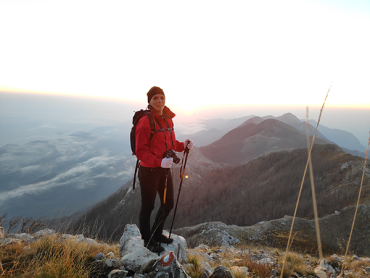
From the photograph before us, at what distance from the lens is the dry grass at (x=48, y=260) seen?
2.26 m

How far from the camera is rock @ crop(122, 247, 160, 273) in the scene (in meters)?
2.84

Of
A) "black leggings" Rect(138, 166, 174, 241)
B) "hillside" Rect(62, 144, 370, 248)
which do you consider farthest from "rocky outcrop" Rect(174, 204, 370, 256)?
"black leggings" Rect(138, 166, 174, 241)

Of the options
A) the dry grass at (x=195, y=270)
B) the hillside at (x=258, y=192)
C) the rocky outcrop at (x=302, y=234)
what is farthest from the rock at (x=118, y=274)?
the hillside at (x=258, y=192)

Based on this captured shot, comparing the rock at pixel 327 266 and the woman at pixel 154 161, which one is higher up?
the woman at pixel 154 161

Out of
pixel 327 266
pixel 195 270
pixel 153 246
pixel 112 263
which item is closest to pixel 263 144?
pixel 327 266

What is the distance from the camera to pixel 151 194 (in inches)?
137

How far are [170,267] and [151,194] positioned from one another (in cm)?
121

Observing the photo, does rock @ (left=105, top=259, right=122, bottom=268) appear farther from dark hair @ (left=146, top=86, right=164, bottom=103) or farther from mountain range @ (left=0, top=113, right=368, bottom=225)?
mountain range @ (left=0, top=113, right=368, bottom=225)

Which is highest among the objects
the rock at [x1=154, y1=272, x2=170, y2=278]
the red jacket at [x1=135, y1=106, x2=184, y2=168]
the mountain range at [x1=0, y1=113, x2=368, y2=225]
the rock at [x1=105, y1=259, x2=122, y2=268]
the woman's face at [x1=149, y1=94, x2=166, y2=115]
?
the woman's face at [x1=149, y1=94, x2=166, y2=115]

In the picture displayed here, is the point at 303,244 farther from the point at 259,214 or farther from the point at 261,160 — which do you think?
the point at 261,160

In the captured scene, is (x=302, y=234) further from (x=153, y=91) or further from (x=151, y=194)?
(x=153, y=91)

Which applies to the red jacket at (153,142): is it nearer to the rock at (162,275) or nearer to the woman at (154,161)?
the woman at (154,161)

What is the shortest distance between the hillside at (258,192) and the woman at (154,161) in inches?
456

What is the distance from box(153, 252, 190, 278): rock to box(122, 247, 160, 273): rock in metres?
0.13
